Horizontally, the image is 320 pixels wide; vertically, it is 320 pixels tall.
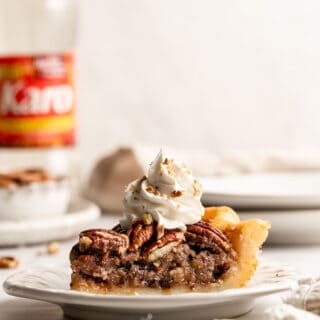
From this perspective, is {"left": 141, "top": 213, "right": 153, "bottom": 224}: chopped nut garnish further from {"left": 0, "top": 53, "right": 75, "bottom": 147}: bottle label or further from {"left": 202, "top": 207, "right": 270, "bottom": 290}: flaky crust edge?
{"left": 0, "top": 53, "right": 75, "bottom": 147}: bottle label

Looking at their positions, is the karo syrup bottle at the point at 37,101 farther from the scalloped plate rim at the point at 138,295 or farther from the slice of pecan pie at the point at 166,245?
the scalloped plate rim at the point at 138,295

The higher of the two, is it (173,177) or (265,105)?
(173,177)

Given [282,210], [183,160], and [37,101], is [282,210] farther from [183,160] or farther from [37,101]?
[37,101]

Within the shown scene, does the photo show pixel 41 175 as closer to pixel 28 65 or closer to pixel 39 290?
pixel 28 65

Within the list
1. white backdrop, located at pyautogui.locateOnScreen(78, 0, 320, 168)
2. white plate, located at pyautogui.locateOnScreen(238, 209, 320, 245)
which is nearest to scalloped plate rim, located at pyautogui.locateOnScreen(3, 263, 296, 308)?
white plate, located at pyautogui.locateOnScreen(238, 209, 320, 245)

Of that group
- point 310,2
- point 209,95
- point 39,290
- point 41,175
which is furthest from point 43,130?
point 39,290

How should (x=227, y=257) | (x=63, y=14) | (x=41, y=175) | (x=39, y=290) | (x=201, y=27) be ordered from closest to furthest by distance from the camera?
(x=39, y=290) → (x=227, y=257) → (x=41, y=175) → (x=63, y=14) → (x=201, y=27)

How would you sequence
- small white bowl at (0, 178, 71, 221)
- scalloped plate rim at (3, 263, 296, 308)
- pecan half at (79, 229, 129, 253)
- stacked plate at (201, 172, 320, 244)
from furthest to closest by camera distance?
small white bowl at (0, 178, 71, 221) → stacked plate at (201, 172, 320, 244) → pecan half at (79, 229, 129, 253) → scalloped plate rim at (3, 263, 296, 308)

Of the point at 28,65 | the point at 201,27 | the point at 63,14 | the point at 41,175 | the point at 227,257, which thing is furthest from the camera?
the point at 201,27

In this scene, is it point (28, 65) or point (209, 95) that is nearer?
point (28, 65)
